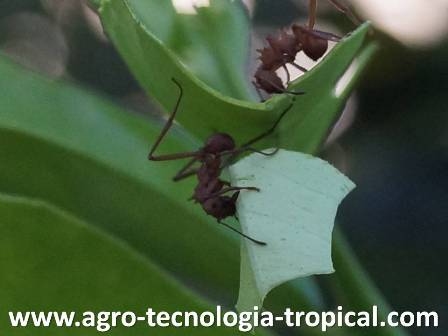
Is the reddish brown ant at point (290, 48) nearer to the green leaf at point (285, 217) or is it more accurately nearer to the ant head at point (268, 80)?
the ant head at point (268, 80)

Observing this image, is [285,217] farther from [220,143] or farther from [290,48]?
[290,48]

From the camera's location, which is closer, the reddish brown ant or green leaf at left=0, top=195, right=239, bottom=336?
→ green leaf at left=0, top=195, right=239, bottom=336

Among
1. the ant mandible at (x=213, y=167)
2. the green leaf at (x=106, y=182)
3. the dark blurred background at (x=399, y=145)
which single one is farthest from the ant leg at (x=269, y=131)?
the dark blurred background at (x=399, y=145)

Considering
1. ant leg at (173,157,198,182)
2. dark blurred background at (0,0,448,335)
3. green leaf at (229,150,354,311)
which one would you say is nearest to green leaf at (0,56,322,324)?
ant leg at (173,157,198,182)

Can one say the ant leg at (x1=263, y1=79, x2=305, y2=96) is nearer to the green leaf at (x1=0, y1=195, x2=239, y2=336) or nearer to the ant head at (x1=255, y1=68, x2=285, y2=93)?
the ant head at (x1=255, y1=68, x2=285, y2=93)

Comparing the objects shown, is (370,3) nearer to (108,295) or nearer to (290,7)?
(290,7)

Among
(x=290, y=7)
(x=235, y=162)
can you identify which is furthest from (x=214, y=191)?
(x=290, y=7)

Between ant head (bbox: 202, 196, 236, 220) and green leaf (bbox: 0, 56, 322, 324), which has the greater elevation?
ant head (bbox: 202, 196, 236, 220)
